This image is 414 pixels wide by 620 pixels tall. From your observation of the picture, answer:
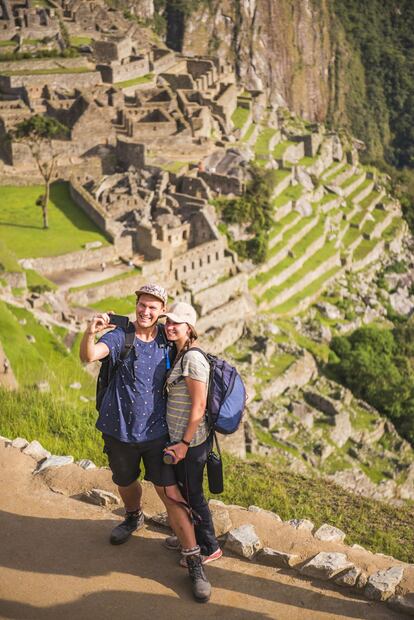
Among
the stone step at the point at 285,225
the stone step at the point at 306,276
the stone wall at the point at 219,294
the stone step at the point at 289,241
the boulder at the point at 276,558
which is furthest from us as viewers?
the stone step at the point at 285,225

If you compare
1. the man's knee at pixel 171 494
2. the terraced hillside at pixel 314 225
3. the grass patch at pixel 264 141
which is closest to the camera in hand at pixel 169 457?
the man's knee at pixel 171 494

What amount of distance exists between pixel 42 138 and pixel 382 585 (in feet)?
116

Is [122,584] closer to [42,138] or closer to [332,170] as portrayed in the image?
[42,138]

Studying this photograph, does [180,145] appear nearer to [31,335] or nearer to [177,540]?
[31,335]

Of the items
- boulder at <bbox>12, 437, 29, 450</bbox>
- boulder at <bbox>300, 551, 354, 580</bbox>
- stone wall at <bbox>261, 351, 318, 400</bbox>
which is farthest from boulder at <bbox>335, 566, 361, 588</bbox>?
stone wall at <bbox>261, 351, 318, 400</bbox>

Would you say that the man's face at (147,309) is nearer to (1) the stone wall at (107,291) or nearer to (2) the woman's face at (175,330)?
(2) the woman's face at (175,330)

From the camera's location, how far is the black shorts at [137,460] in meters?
8.24

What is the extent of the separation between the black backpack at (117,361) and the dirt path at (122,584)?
5.29 ft

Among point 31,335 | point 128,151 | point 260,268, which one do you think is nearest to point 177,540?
point 31,335

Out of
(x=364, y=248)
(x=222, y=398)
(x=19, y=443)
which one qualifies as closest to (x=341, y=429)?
(x=364, y=248)

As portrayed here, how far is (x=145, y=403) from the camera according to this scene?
8.20 m

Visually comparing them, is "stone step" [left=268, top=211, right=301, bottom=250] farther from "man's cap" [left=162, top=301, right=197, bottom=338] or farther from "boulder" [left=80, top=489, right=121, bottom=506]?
"man's cap" [left=162, top=301, right=197, bottom=338]

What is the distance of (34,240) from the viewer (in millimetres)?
33844

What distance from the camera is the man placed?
26.9ft
